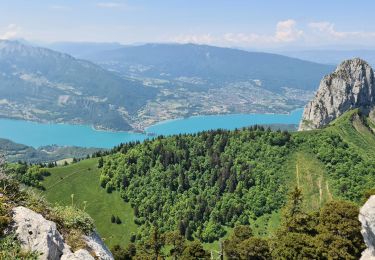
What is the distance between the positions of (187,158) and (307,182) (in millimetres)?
48730

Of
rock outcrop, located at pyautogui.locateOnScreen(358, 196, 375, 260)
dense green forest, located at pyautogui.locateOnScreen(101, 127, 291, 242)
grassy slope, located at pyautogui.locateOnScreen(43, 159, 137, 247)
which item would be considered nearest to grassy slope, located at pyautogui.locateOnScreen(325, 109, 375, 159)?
dense green forest, located at pyautogui.locateOnScreen(101, 127, 291, 242)

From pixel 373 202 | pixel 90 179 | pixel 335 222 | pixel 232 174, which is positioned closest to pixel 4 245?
pixel 373 202

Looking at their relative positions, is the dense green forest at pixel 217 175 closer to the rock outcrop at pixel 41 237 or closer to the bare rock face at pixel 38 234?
the rock outcrop at pixel 41 237

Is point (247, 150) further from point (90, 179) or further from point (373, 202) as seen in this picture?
point (373, 202)

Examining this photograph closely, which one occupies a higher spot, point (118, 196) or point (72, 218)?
point (72, 218)

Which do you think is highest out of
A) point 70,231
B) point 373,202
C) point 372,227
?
point 70,231

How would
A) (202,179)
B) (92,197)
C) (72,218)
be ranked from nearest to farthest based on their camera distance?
(72,218) < (92,197) < (202,179)

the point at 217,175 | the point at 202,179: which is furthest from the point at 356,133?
the point at 202,179

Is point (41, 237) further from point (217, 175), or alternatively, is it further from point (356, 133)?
point (356, 133)

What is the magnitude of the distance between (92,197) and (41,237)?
138400 millimetres

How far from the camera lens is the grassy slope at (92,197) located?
135250 millimetres

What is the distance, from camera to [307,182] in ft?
455

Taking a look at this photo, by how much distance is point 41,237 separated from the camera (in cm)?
1664

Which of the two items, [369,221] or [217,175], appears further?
[217,175]
